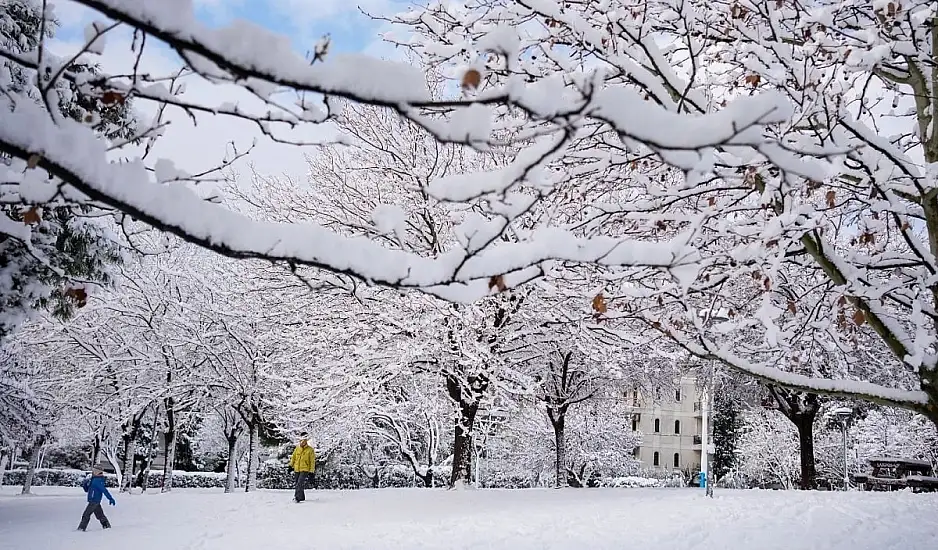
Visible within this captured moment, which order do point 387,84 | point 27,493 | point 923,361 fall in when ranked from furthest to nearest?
point 27,493 → point 923,361 → point 387,84

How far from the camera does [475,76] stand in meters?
2.05

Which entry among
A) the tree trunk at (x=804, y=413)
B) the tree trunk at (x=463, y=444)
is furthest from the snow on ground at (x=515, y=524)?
the tree trunk at (x=804, y=413)

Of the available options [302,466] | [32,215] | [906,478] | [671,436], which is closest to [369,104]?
[32,215]

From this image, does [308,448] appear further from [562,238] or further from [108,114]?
[562,238]

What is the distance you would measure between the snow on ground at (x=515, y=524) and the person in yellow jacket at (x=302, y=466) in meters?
0.40

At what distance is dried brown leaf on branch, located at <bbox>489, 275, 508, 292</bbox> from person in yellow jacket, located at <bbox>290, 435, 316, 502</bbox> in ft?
41.2

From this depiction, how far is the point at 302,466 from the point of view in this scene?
47.3 ft

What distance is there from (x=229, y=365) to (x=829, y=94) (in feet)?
59.6

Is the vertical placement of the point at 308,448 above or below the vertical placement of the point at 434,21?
below

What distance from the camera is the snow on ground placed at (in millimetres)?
7637

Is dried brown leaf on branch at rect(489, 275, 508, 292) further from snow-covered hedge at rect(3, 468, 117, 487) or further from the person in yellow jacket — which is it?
snow-covered hedge at rect(3, 468, 117, 487)

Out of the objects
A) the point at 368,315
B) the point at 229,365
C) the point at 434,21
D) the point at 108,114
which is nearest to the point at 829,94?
the point at 434,21

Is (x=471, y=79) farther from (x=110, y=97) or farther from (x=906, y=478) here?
(x=906, y=478)

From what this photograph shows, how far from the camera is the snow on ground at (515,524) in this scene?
7637 mm
